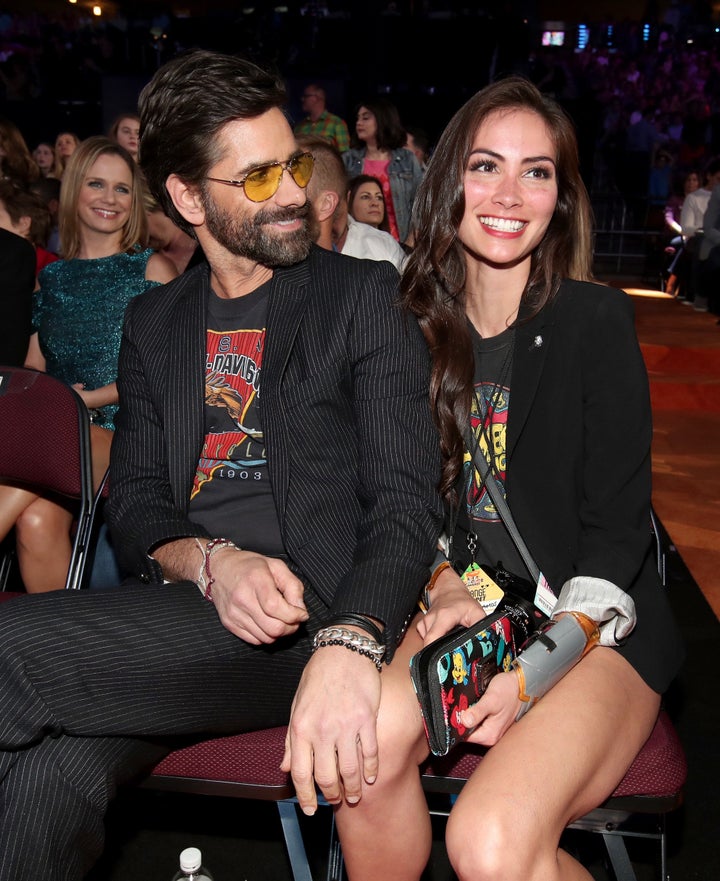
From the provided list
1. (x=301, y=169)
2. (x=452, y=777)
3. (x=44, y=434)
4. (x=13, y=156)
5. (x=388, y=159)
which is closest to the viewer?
(x=452, y=777)

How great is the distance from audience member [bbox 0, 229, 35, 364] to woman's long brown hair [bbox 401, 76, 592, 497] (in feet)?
6.07

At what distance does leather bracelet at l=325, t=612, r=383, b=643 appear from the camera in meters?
1.68

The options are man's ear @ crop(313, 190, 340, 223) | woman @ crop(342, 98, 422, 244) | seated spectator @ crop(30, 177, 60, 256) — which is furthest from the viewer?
woman @ crop(342, 98, 422, 244)

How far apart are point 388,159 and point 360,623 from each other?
7.14 m

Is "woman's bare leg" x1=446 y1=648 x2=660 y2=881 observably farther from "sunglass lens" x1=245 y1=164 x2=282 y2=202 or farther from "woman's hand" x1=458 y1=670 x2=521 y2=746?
"sunglass lens" x1=245 y1=164 x2=282 y2=202

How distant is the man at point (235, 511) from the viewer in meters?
1.63

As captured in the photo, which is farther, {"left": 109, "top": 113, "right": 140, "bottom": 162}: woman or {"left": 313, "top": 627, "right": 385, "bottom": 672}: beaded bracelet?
{"left": 109, "top": 113, "right": 140, "bottom": 162}: woman

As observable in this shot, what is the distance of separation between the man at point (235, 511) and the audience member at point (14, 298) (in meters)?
1.42

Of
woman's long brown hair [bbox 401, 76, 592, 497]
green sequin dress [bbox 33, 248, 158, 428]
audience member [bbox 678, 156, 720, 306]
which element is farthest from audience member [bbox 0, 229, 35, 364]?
audience member [bbox 678, 156, 720, 306]

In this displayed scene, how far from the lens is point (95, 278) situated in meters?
3.78

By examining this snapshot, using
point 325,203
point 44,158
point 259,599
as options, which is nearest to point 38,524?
point 259,599

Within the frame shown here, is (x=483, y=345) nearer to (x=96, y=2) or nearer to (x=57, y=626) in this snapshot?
(x=57, y=626)

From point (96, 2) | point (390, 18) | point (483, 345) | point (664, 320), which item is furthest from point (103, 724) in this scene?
point (96, 2)

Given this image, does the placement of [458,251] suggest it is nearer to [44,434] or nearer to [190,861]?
[44,434]
